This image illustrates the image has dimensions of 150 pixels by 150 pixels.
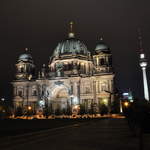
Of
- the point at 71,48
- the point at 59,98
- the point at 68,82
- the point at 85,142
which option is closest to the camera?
the point at 85,142

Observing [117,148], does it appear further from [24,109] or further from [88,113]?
[24,109]

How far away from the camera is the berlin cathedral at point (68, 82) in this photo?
230ft

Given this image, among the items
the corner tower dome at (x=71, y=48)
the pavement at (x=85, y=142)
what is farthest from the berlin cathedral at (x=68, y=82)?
the pavement at (x=85, y=142)

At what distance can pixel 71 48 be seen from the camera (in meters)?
86.1

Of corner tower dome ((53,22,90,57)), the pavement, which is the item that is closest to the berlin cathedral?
corner tower dome ((53,22,90,57))

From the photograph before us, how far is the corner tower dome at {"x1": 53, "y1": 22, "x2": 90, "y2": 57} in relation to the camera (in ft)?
280

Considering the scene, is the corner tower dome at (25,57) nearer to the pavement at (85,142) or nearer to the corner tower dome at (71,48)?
the corner tower dome at (71,48)

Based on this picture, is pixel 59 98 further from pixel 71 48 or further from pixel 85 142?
pixel 85 142

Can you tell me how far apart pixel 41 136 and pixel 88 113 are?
48541 mm

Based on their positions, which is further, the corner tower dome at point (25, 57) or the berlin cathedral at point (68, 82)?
the corner tower dome at point (25, 57)

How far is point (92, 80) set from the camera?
2820 inches

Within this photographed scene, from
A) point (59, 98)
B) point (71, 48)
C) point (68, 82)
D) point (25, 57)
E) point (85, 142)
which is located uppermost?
point (71, 48)

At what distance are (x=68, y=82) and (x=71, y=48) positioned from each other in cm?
1723

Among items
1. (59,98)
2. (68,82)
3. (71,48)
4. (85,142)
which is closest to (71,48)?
(71,48)
